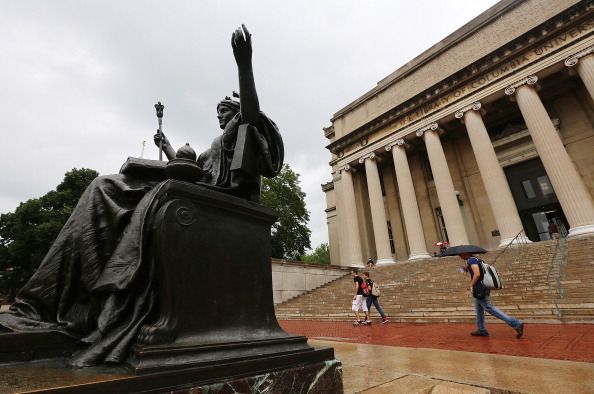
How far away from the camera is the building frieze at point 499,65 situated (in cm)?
1505

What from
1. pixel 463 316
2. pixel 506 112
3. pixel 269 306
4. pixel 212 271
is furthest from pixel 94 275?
pixel 506 112

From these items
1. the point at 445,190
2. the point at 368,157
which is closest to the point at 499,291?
the point at 445,190

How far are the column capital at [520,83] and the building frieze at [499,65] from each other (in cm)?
79

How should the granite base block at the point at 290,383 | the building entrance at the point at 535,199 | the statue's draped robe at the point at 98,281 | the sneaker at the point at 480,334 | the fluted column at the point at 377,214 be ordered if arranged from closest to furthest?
the granite base block at the point at 290,383
the statue's draped robe at the point at 98,281
the sneaker at the point at 480,334
the building entrance at the point at 535,199
the fluted column at the point at 377,214

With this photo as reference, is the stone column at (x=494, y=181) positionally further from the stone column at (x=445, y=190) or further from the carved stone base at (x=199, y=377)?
the carved stone base at (x=199, y=377)

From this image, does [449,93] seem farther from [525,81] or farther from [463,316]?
[463,316]

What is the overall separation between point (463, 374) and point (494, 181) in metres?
17.1

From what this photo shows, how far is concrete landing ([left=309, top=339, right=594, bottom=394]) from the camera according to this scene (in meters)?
2.10

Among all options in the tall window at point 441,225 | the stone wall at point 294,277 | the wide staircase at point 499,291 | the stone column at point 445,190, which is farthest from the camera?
the tall window at point 441,225

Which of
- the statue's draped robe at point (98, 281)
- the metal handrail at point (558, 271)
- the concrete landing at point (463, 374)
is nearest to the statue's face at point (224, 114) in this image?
the statue's draped robe at point (98, 281)

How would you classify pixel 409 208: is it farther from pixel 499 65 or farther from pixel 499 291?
pixel 499 291

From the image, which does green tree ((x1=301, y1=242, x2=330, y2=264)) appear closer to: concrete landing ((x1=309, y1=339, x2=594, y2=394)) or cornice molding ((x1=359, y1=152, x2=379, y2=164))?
cornice molding ((x1=359, y1=152, x2=379, y2=164))

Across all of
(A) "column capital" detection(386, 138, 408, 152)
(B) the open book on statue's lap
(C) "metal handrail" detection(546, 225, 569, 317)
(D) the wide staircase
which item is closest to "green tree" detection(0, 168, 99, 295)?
(D) the wide staircase

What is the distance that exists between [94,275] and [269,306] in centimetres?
115
